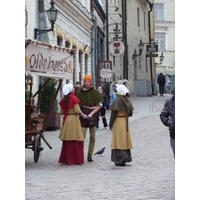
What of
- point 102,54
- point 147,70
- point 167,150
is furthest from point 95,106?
point 147,70

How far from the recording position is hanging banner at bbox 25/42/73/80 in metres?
10.3

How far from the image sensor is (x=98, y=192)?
8016 millimetres

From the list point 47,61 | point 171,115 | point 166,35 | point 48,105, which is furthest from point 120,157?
point 166,35

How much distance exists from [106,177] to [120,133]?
2.07m

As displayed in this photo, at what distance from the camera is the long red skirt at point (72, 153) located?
11578 millimetres

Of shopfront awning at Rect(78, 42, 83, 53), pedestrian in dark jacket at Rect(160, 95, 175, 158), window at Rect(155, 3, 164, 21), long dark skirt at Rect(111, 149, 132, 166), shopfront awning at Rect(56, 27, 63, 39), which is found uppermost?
window at Rect(155, 3, 164, 21)

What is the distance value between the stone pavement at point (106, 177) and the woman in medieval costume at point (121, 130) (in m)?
0.23

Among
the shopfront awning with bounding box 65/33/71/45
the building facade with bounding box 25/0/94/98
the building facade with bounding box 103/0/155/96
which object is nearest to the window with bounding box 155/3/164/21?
the building facade with bounding box 103/0/155/96

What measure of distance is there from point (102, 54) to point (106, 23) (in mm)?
2681

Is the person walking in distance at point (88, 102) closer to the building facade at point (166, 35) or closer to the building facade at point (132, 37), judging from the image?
the building facade at point (132, 37)

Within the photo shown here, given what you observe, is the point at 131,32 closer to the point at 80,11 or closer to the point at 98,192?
the point at 80,11

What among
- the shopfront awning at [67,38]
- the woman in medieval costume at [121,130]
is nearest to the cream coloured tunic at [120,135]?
the woman in medieval costume at [121,130]

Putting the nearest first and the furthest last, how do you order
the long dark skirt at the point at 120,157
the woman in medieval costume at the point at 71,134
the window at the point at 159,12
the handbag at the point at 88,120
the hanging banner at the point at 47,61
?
the hanging banner at the point at 47,61, the long dark skirt at the point at 120,157, the woman in medieval costume at the point at 71,134, the handbag at the point at 88,120, the window at the point at 159,12

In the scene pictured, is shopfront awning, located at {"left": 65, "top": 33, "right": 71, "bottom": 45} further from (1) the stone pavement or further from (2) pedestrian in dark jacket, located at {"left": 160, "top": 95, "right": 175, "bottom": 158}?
(2) pedestrian in dark jacket, located at {"left": 160, "top": 95, "right": 175, "bottom": 158}
